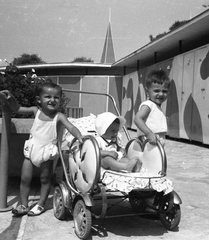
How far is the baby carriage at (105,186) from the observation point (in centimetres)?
286

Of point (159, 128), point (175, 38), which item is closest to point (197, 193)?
point (159, 128)

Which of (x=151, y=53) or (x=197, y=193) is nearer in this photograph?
(x=197, y=193)

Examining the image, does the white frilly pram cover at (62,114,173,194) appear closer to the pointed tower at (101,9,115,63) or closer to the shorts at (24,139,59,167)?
the shorts at (24,139,59,167)

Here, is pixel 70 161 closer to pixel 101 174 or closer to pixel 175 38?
pixel 101 174

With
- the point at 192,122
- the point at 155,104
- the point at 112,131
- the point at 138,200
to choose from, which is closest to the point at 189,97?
the point at 192,122

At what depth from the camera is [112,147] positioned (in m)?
3.43

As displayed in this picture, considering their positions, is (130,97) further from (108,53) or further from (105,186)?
(105,186)

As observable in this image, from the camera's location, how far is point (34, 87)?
5016mm

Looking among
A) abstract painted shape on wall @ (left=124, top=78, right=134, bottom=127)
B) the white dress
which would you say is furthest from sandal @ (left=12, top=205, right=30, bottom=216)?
abstract painted shape on wall @ (left=124, top=78, right=134, bottom=127)

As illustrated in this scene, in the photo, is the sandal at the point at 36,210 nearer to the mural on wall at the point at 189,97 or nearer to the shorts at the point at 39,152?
the shorts at the point at 39,152

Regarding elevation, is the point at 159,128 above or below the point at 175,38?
below

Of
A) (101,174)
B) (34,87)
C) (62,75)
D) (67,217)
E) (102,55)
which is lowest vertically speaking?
(67,217)

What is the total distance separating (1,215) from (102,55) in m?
19.4

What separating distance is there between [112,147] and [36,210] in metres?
0.99
